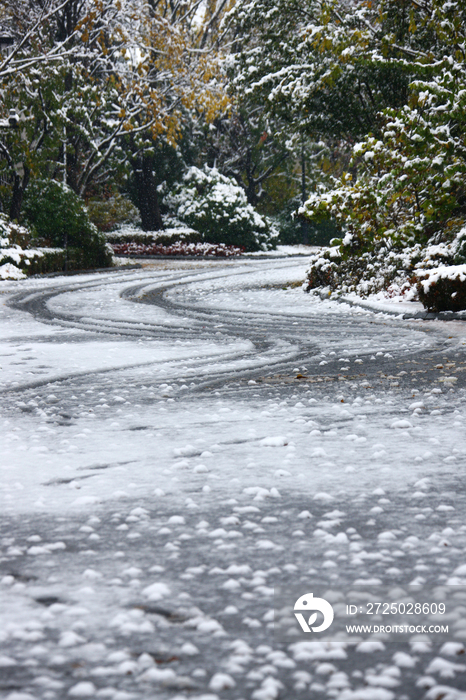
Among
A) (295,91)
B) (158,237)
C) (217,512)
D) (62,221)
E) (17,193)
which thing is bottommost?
(217,512)

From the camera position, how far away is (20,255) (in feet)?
82.2

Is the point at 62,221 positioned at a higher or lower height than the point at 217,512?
higher

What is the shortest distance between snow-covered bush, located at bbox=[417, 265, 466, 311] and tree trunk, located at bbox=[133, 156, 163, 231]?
1160 inches

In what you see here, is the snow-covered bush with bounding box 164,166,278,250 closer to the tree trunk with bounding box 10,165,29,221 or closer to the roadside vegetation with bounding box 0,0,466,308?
the roadside vegetation with bounding box 0,0,466,308

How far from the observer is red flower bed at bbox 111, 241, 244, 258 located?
38.1m

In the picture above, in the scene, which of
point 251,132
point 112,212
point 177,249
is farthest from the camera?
point 251,132

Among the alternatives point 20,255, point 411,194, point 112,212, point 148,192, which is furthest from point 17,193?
point 411,194

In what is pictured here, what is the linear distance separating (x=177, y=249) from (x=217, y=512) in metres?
34.6

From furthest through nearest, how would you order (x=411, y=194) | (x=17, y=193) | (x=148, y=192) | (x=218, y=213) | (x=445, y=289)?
1. (x=148, y=192)
2. (x=218, y=213)
3. (x=17, y=193)
4. (x=411, y=194)
5. (x=445, y=289)

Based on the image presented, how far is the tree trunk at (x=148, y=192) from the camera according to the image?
136 ft

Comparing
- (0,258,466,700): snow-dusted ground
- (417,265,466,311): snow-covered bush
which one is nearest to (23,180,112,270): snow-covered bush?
(417,265,466,311): snow-covered bush

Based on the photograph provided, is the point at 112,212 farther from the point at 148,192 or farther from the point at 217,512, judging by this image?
the point at 217,512

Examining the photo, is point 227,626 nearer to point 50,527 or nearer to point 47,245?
point 50,527

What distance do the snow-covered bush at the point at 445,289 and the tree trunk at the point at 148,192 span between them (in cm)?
2946
